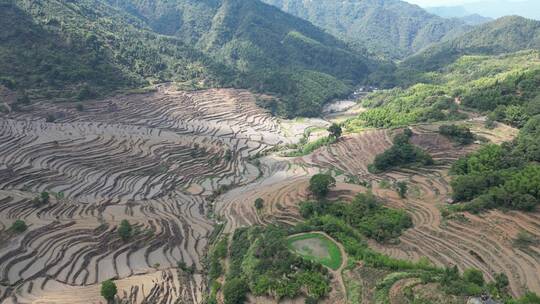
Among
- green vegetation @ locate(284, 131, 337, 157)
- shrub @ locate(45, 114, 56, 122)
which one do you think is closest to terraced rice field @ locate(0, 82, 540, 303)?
shrub @ locate(45, 114, 56, 122)

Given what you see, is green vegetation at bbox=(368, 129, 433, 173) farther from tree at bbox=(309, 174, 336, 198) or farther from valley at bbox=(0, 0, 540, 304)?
tree at bbox=(309, 174, 336, 198)

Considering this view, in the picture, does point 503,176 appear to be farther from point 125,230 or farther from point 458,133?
point 125,230

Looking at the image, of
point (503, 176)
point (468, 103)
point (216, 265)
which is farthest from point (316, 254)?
point (468, 103)

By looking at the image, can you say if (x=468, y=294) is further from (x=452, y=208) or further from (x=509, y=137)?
(x=509, y=137)

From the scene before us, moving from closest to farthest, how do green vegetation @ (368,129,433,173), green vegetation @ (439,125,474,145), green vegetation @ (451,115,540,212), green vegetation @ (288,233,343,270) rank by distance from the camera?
1. green vegetation @ (288,233,343,270)
2. green vegetation @ (451,115,540,212)
3. green vegetation @ (368,129,433,173)
4. green vegetation @ (439,125,474,145)

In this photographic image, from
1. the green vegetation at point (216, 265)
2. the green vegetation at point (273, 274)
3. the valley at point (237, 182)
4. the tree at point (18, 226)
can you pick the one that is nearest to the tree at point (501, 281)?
the valley at point (237, 182)
